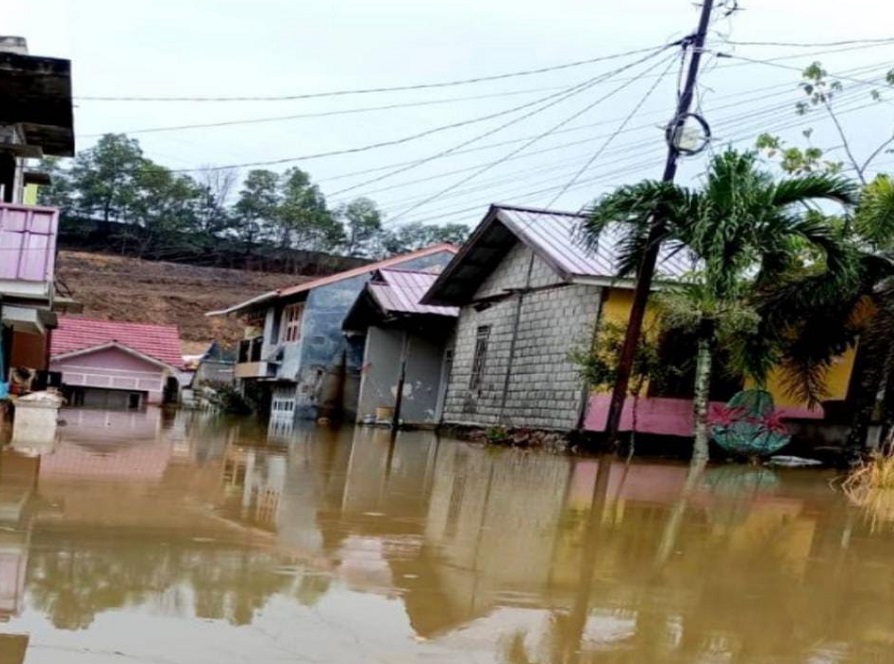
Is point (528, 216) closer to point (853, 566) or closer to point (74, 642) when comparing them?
point (853, 566)

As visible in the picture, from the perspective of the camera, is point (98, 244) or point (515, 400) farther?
point (98, 244)

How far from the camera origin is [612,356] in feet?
54.3

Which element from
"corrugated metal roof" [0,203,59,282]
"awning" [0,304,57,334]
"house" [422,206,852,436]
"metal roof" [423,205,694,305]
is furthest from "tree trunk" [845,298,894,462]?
"awning" [0,304,57,334]

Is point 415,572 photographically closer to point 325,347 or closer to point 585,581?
point 585,581

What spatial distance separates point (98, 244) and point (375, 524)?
60605 millimetres

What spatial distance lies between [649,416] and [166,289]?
4744 cm

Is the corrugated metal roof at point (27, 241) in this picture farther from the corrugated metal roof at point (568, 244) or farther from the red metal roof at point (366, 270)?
the red metal roof at point (366, 270)

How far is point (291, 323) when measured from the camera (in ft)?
103

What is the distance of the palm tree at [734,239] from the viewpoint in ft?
45.1

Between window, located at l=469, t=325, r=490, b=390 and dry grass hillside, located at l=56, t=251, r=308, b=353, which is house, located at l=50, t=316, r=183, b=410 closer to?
dry grass hillside, located at l=56, t=251, r=308, b=353

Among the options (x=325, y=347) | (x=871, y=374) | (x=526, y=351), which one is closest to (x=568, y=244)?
(x=526, y=351)

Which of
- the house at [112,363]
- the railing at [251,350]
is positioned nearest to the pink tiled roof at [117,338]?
the house at [112,363]

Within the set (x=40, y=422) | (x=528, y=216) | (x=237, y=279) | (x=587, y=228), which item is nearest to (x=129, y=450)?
(x=40, y=422)

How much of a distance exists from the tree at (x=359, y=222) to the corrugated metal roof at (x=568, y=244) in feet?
147
